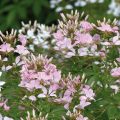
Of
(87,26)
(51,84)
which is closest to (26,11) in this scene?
(87,26)

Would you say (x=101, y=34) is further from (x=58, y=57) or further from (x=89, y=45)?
(x=58, y=57)

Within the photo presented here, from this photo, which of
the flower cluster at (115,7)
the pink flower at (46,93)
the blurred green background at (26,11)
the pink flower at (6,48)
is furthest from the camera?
the blurred green background at (26,11)

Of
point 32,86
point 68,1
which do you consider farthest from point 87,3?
point 32,86

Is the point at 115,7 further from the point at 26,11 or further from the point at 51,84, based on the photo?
the point at 51,84

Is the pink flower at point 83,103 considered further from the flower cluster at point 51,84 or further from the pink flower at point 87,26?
the pink flower at point 87,26

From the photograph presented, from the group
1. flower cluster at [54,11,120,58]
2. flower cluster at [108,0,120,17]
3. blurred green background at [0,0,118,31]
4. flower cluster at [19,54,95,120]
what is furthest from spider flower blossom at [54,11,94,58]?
blurred green background at [0,0,118,31]

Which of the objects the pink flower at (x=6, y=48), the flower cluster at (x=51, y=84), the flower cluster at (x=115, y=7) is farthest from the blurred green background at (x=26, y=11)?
the flower cluster at (x=51, y=84)

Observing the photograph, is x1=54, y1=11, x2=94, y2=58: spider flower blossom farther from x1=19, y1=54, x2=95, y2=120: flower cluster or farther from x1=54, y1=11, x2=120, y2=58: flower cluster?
x1=19, y1=54, x2=95, y2=120: flower cluster
